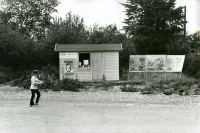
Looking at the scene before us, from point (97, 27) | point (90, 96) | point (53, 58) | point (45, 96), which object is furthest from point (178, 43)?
point (45, 96)

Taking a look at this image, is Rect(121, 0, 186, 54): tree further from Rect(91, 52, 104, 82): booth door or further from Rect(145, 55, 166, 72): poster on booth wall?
Rect(91, 52, 104, 82): booth door

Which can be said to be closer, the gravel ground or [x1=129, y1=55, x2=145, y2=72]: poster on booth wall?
the gravel ground

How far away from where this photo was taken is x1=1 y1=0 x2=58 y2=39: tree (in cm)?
3488

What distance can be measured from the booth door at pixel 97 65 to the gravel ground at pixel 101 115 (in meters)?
4.76

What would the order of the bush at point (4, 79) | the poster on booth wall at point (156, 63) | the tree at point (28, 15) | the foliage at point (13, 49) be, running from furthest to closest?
the tree at point (28, 15) → the bush at point (4, 79) → the poster on booth wall at point (156, 63) → the foliage at point (13, 49)

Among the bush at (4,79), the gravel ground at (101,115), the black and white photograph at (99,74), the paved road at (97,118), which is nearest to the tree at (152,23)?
the black and white photograph at (99,74)

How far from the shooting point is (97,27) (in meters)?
28.7

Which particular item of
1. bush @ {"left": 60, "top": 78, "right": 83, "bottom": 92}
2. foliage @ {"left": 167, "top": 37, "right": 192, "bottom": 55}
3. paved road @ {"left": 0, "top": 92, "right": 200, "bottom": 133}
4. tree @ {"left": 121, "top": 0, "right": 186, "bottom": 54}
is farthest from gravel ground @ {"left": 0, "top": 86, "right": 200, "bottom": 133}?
tree @ {"left": 121, "top": 0, "right": 186, "bottom": 54}

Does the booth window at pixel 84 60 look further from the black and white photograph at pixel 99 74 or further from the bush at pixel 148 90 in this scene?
the bush at pixel 148 90

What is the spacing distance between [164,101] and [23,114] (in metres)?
7.11

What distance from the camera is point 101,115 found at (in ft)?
31.6

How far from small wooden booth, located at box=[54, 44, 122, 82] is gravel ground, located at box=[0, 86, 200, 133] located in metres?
4.71

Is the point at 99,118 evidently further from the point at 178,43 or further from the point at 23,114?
the point at 178,43

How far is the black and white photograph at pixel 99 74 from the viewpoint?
8.74 metres
